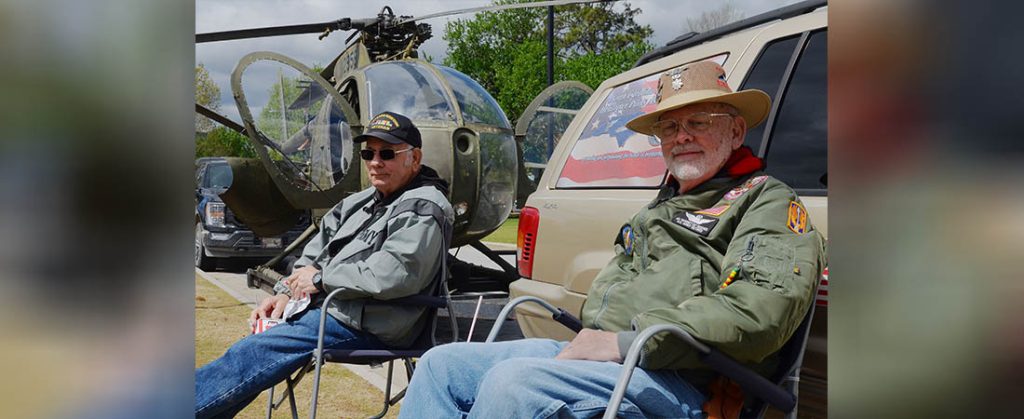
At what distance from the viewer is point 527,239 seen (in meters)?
4.05

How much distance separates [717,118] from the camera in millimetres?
2695

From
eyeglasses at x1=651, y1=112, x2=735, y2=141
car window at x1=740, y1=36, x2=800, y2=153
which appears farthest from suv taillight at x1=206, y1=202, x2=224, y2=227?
eyeglasses at x1=651, y1=112, x2=735, y2=141

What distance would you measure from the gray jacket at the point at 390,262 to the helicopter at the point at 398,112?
3.93m

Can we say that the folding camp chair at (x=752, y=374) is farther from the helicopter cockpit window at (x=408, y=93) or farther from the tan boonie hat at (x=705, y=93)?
the helicopter cockpit window at (x=408, y=93)

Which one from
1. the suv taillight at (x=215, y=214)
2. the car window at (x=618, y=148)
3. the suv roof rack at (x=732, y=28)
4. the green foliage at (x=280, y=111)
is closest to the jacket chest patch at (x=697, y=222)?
the car window at (x=618, y=148)

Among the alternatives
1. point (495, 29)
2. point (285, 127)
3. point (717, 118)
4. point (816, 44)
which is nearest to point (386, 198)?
point (717, 118)

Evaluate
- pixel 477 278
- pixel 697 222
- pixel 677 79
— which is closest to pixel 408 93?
pixel 477 278

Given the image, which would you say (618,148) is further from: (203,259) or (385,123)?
(203,259)

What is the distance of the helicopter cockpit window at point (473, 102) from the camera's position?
316 inches

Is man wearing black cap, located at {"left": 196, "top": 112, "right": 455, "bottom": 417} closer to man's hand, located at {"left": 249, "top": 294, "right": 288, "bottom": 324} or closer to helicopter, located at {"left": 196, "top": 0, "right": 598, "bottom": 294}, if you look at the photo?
man's hand, located at {"left": 249, "top": 294, "right": 288, "bottom": 324}
